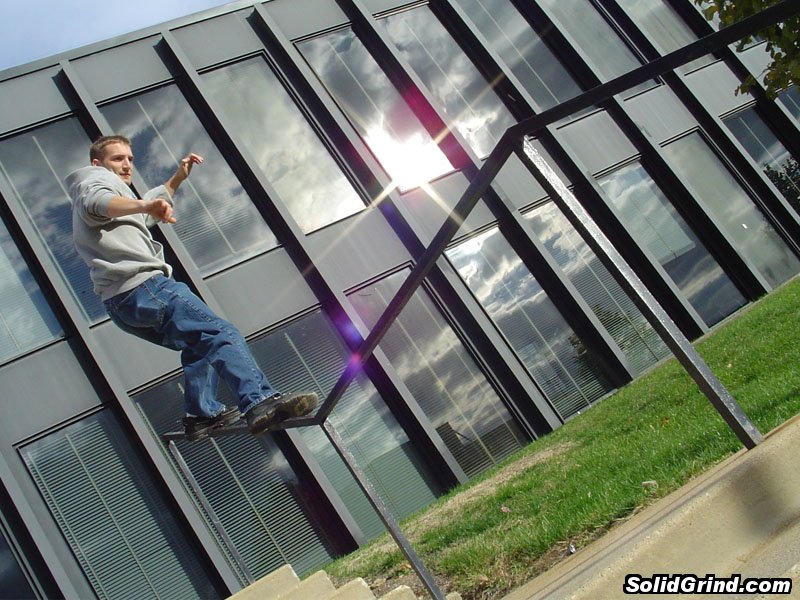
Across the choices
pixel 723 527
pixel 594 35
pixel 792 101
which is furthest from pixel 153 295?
pixel 792 101

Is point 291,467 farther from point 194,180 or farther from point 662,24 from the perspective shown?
point 662,24

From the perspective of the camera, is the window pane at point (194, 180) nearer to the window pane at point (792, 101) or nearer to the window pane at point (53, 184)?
the window pane at point (53, 184)

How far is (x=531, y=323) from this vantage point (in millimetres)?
13438

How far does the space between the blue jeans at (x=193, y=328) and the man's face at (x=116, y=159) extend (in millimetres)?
808

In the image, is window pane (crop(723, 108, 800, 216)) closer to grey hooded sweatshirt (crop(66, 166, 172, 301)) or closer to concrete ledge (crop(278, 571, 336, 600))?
concrete ledge (crop(278, 571, 336, 600))

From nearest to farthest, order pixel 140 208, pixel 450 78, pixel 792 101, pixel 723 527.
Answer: pixel 723 527 → pixel 140 208 → pixel 450 78 → pixel 792 101

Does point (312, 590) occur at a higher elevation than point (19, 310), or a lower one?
lower

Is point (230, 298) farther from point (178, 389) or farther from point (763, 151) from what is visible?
point (763, 151)

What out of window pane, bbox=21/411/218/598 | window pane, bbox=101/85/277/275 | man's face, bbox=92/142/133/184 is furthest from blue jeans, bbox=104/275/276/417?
window pane, bbox=101/85/277/275

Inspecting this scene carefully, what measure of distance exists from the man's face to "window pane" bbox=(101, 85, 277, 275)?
6940 mm

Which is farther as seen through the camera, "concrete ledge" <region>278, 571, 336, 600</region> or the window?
the window

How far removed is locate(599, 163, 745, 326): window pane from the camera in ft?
49.6

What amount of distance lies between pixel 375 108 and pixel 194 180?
12.3 feet

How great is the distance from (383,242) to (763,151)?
10.1 meters
